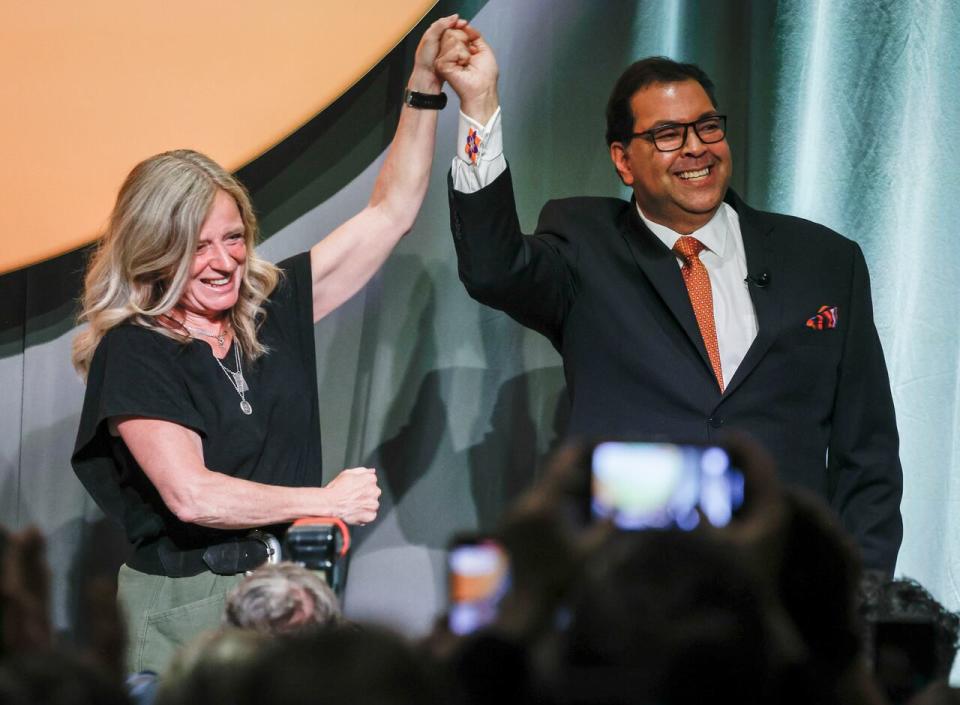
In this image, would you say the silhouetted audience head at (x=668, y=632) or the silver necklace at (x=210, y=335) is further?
the silver necklace at (x=210, y=335)

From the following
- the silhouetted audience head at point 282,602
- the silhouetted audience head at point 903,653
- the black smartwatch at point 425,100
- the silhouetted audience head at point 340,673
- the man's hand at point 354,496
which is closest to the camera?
the silhouetted audience head at point 340,673

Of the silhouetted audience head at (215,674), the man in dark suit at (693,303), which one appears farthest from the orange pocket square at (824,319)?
the silhouetted audience head at (215,674)

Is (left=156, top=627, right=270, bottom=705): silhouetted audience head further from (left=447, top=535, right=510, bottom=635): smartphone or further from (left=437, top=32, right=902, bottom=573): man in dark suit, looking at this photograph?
(left=437, top=32, right=902, bottom=573): man in dark suit

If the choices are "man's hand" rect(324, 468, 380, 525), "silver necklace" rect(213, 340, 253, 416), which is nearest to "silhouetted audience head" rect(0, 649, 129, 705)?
"man's hand" rect(324, 468, 380, 525)

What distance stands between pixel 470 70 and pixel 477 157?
16 centimetres

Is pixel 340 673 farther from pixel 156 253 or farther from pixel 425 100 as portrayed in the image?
pixel 425 100

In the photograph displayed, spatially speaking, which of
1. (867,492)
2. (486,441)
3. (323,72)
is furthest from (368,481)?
(323,72)

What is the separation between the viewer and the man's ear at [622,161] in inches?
88.4

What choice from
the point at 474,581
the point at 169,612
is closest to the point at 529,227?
the point at 169,612

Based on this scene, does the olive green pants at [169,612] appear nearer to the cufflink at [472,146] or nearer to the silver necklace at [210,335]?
the silver necklace at [210,335]

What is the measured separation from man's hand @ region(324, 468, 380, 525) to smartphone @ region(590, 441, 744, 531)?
1368mm

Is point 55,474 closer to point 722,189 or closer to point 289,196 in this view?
point 289,196

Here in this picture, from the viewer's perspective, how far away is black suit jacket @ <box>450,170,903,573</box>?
6.77 ft

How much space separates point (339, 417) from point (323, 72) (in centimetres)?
70
